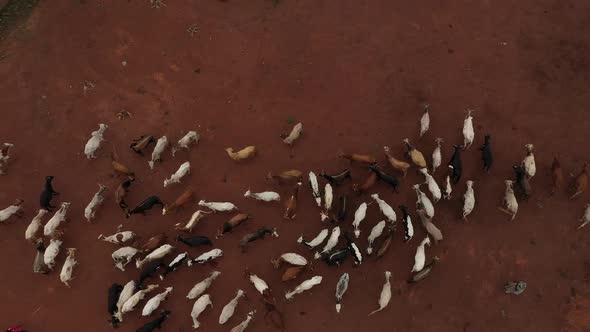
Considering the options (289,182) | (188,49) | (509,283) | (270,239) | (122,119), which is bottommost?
(509,283)

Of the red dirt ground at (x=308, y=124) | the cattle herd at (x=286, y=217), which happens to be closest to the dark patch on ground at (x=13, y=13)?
the red dirt ground at (x=308, y=124)

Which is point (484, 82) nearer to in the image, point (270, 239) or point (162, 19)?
point (270, 239)

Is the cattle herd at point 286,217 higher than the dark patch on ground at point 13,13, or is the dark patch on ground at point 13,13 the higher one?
the dark patch on ground at point 13,13

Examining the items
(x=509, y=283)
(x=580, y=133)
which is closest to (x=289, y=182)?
(x=509, y=283)

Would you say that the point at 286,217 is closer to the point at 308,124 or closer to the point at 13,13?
the point at 308,124

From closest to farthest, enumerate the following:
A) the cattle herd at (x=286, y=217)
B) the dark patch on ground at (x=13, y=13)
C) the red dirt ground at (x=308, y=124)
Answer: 1. the cattle herd at (x=286, y=217)
2. the red dirt ground at (x=308, y=124)
3. the dark patch on ground at (x=13, y=13)

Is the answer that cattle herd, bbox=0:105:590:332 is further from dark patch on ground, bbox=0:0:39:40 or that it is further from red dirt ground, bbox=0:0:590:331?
dark patch on ground, bbox=0:0:39:40

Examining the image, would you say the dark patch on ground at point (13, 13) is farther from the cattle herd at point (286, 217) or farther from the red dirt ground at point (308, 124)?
the cattle herd at point (286, 217)
